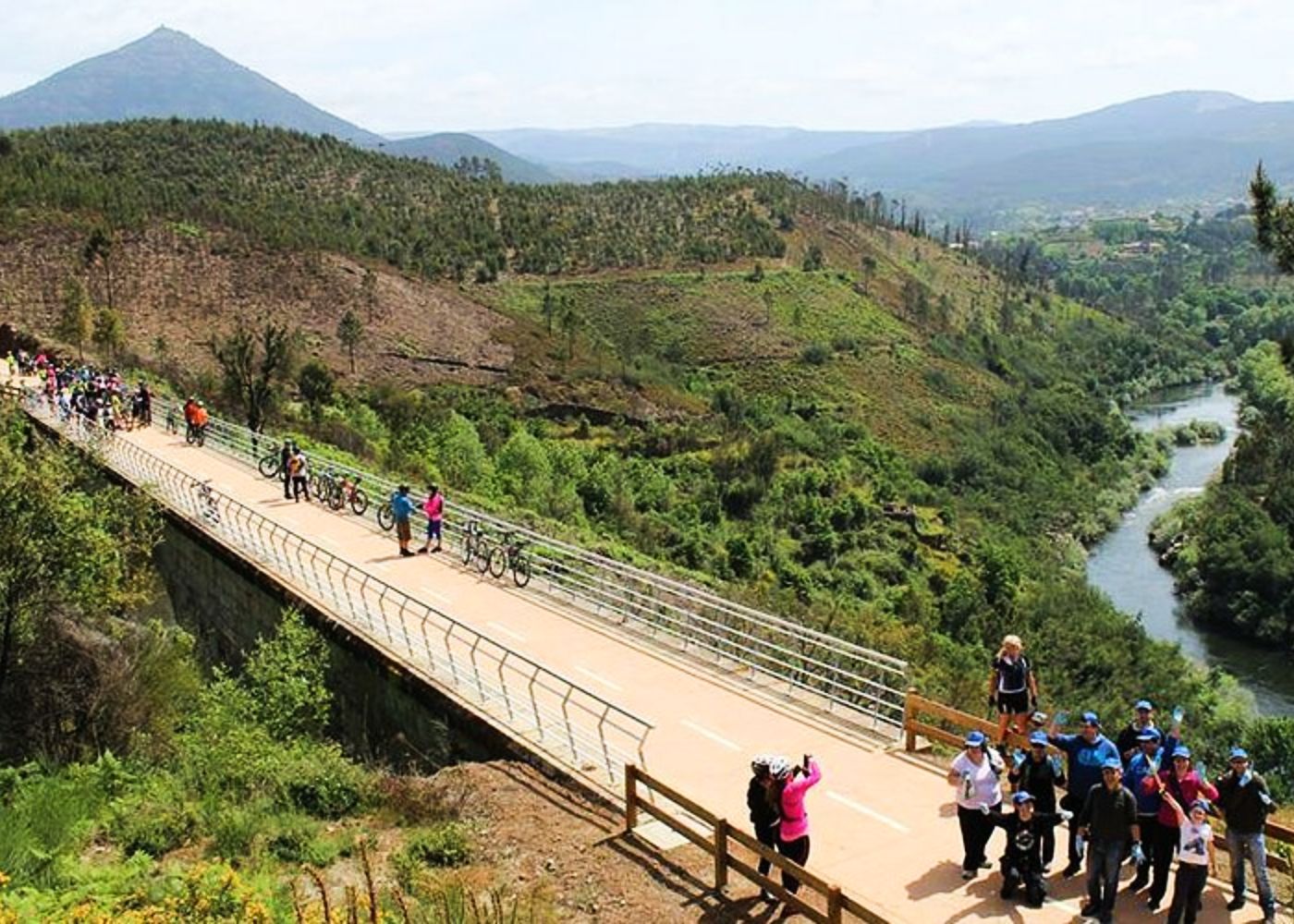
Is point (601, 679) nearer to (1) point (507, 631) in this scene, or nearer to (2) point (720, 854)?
(1) point (507, 631)

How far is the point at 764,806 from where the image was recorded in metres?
11.4

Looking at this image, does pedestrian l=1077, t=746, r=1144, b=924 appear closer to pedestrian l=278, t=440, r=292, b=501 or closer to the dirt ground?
the dirt ground

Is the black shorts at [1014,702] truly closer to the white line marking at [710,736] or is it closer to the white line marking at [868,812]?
the white line marking at [868,812]

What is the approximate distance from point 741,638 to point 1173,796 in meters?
10.0

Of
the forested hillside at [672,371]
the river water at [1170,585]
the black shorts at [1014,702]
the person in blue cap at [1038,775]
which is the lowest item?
the river water at [1170,585]

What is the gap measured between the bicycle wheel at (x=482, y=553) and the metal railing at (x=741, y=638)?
1.55 ft

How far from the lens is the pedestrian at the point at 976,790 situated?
11.1 meters

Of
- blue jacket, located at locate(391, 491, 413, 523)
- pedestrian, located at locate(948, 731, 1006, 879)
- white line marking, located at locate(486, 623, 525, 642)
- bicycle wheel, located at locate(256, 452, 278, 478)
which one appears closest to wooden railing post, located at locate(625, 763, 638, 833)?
pedestrian, located at locate(948, 731, 1006, 879)

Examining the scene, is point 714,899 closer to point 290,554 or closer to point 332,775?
point 332,775

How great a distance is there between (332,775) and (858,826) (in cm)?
637

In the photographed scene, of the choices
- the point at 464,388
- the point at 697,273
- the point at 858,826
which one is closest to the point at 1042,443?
the point at 697,273

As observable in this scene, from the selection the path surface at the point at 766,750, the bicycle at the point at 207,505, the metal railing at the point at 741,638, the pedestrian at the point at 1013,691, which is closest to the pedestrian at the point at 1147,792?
the path surface at the point at 766,750

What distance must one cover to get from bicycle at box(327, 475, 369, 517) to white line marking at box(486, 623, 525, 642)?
9.94 metres

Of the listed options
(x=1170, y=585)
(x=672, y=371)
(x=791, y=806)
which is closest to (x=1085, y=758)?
(x=791, y=806)
